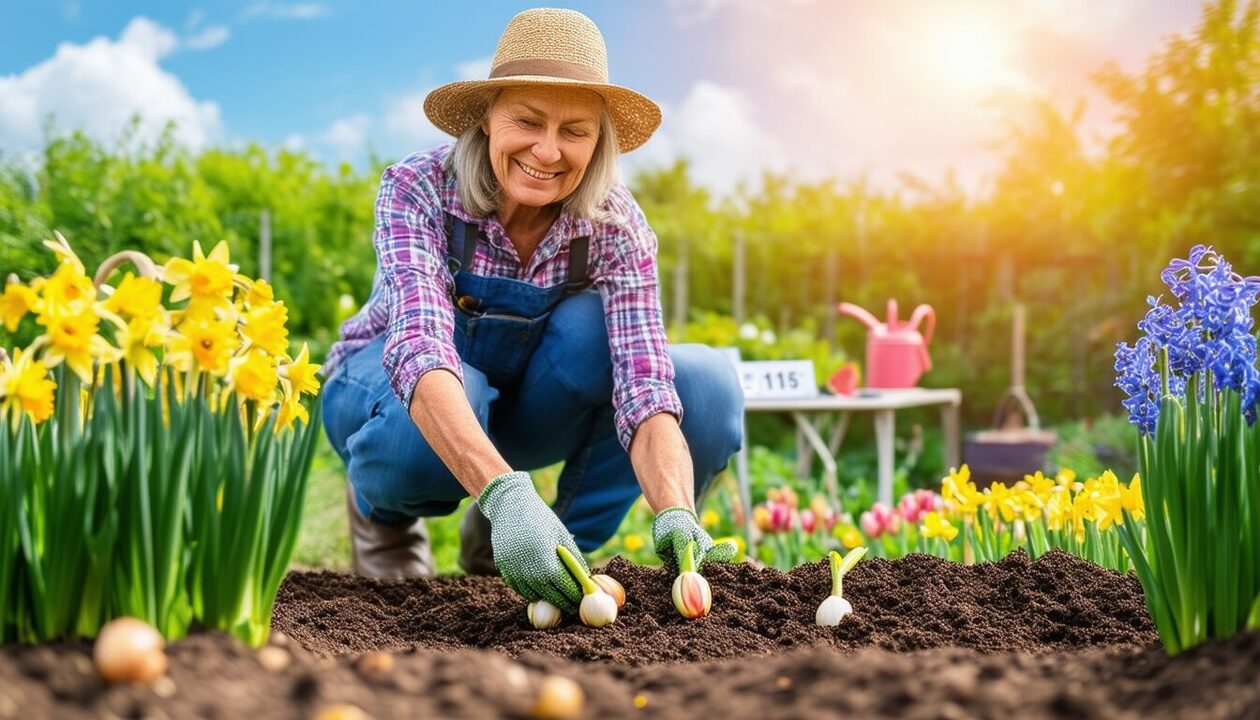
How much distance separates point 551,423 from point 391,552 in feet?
1.84

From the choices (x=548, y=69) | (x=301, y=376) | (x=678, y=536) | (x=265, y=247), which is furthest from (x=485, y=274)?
(x=265, y=247)

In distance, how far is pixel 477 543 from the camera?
116 inches

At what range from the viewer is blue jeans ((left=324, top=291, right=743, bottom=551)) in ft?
7.98

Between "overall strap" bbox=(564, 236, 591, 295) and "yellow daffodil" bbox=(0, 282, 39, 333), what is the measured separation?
1.34 meters

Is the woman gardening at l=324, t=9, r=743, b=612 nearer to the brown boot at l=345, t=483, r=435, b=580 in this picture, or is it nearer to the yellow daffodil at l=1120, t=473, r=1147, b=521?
the brown boot at l=345, t=483, r=435, b=580

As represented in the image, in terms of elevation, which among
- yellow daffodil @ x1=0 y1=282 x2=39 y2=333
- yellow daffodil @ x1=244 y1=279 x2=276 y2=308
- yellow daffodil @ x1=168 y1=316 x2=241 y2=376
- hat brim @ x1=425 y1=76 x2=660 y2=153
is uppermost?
hat brim @ x1=425 y1=76 x2=660 y2=153

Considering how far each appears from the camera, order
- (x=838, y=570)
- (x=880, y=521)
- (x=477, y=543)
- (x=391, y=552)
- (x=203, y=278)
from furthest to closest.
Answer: (x=880, y=521) < (x=477, y=543) < (x=391, y=552) < (x=838, y=570) < (x=203, y=278)

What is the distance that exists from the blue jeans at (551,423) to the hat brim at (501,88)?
0.40 metres

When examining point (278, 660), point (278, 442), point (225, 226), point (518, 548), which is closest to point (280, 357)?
point (278, 442)

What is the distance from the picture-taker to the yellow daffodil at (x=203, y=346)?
4.09ft

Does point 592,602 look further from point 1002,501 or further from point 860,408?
point 860,408

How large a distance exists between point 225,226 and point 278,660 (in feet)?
20.4

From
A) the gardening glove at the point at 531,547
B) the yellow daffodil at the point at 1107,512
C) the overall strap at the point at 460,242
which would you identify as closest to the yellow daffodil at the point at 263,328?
the gardening glove at the point at 531,547

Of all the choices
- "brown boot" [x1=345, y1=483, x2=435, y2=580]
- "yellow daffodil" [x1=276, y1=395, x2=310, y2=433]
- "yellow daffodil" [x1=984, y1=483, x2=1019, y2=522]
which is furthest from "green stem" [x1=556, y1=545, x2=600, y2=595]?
"brown boot" [x1=345, y1=483, x2=435, y2=580]
